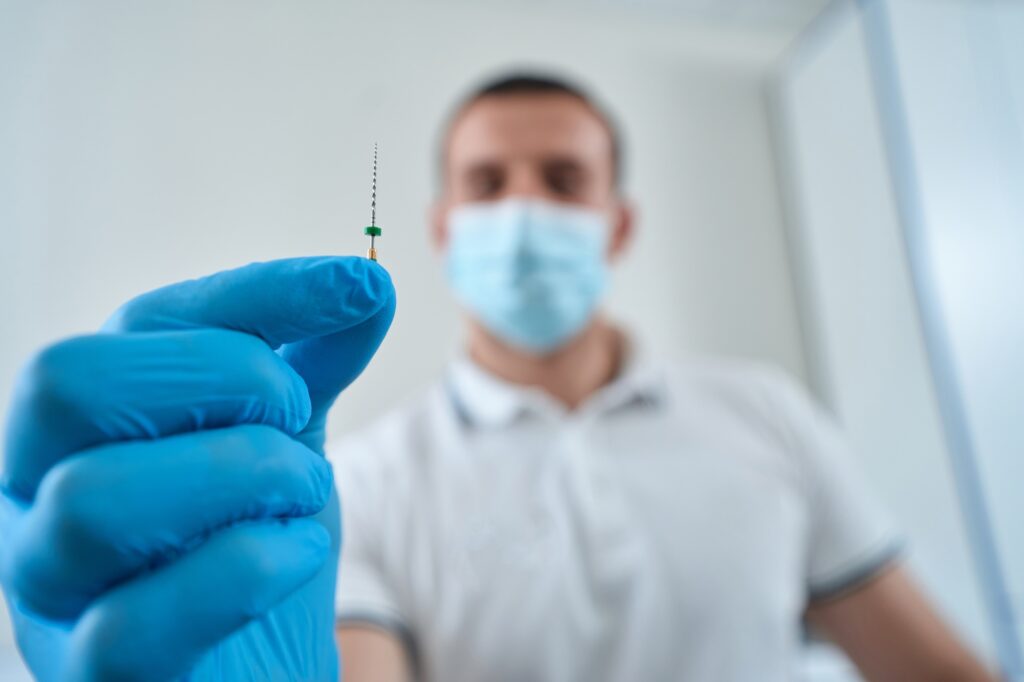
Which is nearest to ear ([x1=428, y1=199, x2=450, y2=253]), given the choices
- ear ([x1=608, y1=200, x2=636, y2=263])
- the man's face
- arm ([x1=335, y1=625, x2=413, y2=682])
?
the man's face

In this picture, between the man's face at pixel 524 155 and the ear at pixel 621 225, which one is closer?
the man's face at pixel 524 155

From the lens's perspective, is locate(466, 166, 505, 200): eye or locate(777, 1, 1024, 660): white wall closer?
locate(466, 166, 505, 200): eye

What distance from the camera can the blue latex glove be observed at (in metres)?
0.23

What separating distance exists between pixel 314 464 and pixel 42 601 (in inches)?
4.1

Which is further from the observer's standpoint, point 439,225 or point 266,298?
point 439,225

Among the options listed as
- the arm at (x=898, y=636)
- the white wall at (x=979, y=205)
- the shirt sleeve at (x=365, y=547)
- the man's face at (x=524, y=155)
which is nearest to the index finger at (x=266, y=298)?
the shirt sleeve at (x=365, y=547)

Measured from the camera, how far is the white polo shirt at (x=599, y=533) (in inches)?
27.7

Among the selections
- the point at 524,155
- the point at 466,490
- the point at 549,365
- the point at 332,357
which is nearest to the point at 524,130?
the point at 524,155

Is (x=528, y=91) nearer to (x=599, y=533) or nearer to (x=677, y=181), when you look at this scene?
(x=599, y=533)

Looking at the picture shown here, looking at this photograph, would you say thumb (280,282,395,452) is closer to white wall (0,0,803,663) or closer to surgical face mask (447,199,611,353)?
white wall (0,0,803,663)

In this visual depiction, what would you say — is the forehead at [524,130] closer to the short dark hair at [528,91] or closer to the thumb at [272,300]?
the short dark hair at [528,91]

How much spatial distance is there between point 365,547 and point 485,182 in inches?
17.9

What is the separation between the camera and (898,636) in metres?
0.79

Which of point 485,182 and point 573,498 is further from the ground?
point 485,182
